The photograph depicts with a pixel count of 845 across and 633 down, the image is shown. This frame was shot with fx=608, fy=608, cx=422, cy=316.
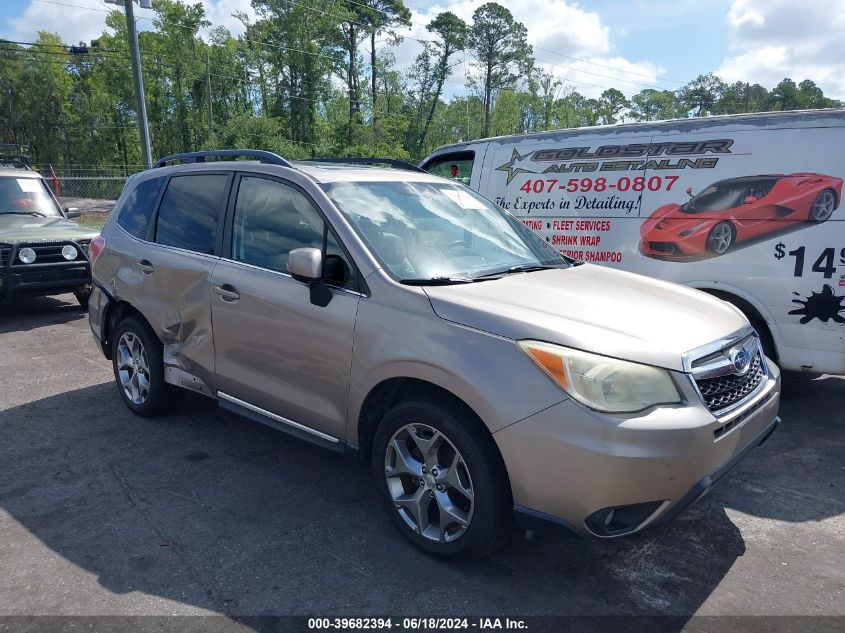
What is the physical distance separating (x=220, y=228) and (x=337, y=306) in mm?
1304

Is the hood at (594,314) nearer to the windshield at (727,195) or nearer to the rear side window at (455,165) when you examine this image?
the windshield at (727,195)

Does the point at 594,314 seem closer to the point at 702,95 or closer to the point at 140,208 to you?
the point at 140,208

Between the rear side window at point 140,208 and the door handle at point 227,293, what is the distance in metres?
1.23

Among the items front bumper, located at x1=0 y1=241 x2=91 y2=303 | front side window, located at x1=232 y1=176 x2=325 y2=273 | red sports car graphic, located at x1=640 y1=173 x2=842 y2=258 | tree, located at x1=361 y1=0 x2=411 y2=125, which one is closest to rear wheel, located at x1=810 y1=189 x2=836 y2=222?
red sports car graphic, located at x1=640 y1=173 x2=842 y2=258

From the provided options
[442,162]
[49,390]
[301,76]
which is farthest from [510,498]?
[301,76]

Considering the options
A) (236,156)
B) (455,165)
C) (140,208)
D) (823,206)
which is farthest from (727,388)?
(455,165)

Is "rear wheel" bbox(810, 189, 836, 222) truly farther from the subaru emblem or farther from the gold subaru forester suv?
the subaru emblem

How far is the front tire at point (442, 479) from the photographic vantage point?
2.63m

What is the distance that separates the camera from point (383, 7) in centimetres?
4866

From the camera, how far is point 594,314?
9.11 ft

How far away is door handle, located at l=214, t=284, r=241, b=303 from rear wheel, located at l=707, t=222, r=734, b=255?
373 cm

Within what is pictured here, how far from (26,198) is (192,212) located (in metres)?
6.85

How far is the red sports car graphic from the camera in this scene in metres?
4.43

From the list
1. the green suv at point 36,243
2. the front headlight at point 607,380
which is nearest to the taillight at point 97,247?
the green suv at point 36,243
